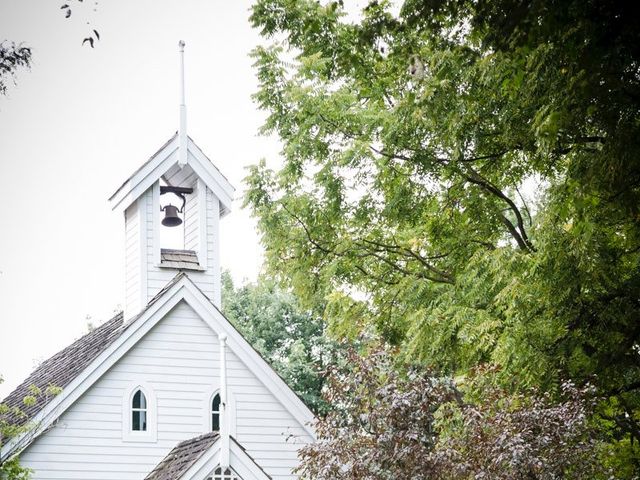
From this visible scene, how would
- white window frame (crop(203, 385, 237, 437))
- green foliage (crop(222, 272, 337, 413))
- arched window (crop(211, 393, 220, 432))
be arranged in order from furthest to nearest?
green foliage (crop(222, 272, 337, 413)) < arched window (crop(211, 393, 220, 432)) < white window frame (crop(203, 385, 237, 437))

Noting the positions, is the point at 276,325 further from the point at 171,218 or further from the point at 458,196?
the point at 458,196

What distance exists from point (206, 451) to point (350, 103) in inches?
239

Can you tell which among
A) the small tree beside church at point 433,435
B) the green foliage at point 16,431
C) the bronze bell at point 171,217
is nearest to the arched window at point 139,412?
the green foliage at point 16,431

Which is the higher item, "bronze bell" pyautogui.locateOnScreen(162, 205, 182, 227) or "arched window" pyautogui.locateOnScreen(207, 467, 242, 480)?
"bronze bell" pyautogui.locateOnScreen(162, 205, 182, 227)

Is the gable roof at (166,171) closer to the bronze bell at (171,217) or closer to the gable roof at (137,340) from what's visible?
the bronze bell at (171,217)

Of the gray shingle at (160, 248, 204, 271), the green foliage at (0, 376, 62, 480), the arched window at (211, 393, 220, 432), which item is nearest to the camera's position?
the green foliage at (0, 376, 62, 480)

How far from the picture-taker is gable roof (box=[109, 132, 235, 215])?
20.9 meters

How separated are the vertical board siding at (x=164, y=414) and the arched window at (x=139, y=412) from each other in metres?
0.24

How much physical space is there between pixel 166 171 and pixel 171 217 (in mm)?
943

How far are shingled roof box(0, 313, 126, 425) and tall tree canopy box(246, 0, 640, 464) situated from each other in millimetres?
4451

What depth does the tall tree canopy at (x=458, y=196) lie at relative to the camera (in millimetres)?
10039

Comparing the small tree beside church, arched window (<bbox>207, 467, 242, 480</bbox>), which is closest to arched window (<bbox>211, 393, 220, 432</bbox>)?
arched window (<bbox>207, 467, 242, 480</bbox>)

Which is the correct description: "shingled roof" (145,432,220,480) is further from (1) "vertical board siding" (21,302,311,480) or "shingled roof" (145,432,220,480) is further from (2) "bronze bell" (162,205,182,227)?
(2) "bronze bell" (162,205,182,227)

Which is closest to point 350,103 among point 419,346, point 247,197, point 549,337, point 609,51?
point 247,197
